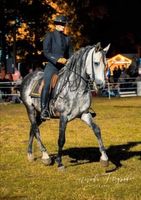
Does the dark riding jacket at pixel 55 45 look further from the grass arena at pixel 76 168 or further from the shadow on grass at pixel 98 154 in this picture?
the grass arena at pixel 76 168

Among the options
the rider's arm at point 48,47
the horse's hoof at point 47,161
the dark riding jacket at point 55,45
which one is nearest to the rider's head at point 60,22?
the dark riding jacket at point 55,45

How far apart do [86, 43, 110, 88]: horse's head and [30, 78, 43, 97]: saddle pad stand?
1536 mm

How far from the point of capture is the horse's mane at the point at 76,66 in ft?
38.0

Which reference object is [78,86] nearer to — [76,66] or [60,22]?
[76,66]

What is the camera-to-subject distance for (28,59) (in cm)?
5588

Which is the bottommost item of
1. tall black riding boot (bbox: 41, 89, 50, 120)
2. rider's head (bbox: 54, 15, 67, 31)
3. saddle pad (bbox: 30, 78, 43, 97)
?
tall black riding boot (bbox: 41, 89, 50, 120)

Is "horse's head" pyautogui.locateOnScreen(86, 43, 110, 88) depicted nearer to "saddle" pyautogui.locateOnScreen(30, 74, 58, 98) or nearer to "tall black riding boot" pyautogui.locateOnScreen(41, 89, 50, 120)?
"tall black riding boot" pyautogui.locateOnScreen(41, 89, 50, 120)

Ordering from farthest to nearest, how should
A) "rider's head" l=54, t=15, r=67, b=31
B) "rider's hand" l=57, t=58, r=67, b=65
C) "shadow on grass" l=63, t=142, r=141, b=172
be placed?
1. "shadow on grass" l=63, t=142, r=141, b=172
2. "rider's head" l=54, t=15, r=67, b=31
3. "rider's hand" l=57, t=58, r=67, b=65

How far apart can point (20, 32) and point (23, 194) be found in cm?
4671

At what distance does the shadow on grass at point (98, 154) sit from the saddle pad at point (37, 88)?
1637 millimetres

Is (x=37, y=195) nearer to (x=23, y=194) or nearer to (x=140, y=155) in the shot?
(x=23, y=194)

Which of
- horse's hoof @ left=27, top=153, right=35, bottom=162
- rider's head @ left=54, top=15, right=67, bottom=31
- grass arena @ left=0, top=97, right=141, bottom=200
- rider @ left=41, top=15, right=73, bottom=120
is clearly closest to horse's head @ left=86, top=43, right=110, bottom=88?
rider @ left=41, top=15, right=73, bottom=120

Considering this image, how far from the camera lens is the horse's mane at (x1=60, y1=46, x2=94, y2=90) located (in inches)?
456

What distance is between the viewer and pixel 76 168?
11.6 m
